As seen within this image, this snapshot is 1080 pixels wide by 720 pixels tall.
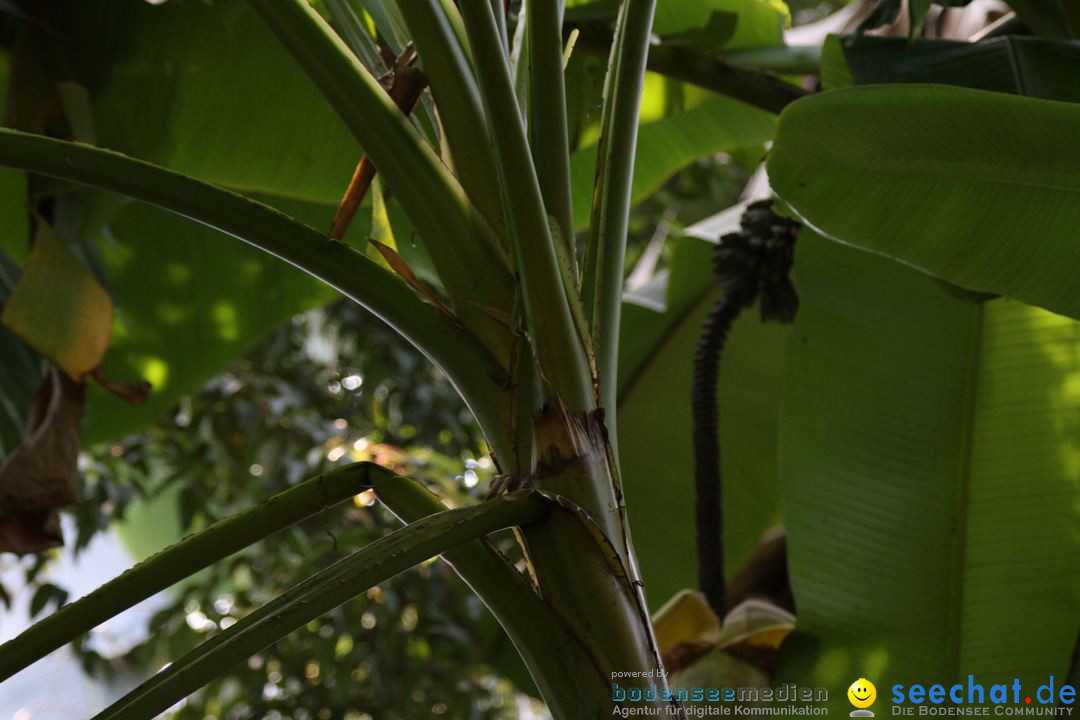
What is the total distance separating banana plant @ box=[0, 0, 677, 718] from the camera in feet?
1.12

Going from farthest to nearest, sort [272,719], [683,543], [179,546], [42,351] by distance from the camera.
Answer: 1. [272,719]
2. [683,543]
3. [42,351]
4. [179,546]

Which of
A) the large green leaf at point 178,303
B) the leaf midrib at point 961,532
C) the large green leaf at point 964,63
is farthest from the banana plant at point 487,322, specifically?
the large green leaf at point 178,303

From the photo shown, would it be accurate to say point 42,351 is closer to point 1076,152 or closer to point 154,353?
point 154,353

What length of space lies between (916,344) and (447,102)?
38 cm

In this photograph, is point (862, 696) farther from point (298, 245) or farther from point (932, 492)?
point (298, 245)

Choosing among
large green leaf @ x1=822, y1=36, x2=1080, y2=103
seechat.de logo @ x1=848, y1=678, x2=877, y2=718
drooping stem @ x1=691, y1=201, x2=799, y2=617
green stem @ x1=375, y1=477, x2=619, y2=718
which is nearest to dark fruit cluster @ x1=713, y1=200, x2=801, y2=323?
drooping stem @ x1=691, y1=201, x2=799, y2=617

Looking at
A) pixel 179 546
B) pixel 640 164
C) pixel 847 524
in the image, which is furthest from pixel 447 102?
pixel 640 164

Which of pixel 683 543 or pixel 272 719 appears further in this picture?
pixel 272 719

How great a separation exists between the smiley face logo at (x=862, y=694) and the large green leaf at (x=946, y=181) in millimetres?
247

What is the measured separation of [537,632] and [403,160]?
200 millimetres

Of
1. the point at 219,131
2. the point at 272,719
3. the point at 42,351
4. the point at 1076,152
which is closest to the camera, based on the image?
the point at 1076,152

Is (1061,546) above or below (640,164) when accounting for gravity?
below

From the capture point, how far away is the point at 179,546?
35cm

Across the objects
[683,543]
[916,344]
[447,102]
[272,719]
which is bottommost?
[272,719]
